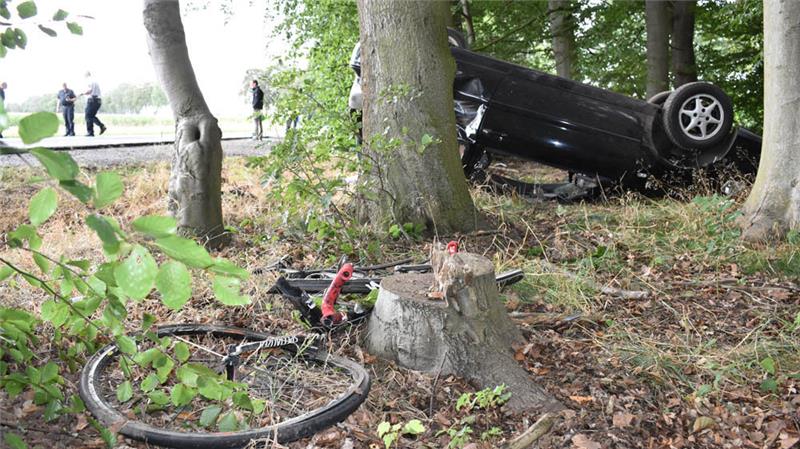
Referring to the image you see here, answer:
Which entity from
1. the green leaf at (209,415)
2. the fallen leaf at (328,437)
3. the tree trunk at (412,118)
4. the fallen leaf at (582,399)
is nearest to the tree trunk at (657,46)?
the tree trunk at (412,118)

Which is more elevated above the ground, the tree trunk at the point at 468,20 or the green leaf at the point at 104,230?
the tree trunk at the point at 468,20

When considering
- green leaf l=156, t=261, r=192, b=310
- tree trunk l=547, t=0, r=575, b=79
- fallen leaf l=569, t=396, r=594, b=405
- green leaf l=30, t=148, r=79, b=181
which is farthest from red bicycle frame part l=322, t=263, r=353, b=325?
tree trunk l=547, t=0, r=575, b=79

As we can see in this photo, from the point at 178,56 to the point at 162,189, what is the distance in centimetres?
251

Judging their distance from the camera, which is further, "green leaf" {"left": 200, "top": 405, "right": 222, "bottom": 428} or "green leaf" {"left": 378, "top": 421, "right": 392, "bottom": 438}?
"green leaf" {"left": 378, "top": 421, "right": 392, "bottom": 438}

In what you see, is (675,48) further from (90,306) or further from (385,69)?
(90,306)

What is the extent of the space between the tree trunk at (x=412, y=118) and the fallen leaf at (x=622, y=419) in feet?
9.12

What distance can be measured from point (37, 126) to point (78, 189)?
0.14 m

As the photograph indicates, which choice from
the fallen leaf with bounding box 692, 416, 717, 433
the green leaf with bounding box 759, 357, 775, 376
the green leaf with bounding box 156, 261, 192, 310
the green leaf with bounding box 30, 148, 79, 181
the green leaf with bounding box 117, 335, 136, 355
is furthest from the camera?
the green leaf with bounding box 759, 357, 775, 376

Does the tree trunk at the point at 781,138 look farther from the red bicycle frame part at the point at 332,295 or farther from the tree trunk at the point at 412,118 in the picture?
the red bicycle frame part at the point at 332,295

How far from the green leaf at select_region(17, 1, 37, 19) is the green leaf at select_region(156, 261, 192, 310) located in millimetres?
851

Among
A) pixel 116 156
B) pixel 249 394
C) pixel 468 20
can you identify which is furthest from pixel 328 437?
pixel 468 20

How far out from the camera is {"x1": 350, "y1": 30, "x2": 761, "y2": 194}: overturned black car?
7.76m

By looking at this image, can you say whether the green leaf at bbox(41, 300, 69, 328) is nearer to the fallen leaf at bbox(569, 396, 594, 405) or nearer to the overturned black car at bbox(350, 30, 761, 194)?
the fallen leaf at bbox(569, 396, 594, 405)

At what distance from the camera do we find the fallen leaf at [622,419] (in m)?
3.47
